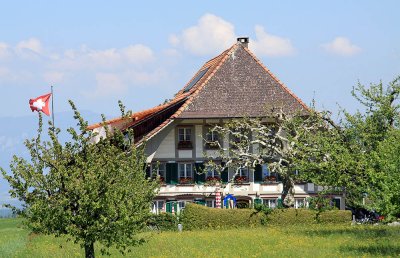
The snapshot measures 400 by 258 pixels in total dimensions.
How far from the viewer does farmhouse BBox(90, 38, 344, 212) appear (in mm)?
58031

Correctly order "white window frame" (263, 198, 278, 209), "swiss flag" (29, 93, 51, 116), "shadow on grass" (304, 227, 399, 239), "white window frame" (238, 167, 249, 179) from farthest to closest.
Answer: "white window frame" (263, 198, 278, 209) < "white window frame" (238, 167, 249, 179) < "swiss flag" (29, 93, 51, 116) < "shadow on grass" (304, 227, 399, 239)

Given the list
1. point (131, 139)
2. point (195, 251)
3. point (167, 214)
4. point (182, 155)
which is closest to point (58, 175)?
point (131, 139)

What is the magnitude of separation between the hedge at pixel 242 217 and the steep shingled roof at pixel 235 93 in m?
10.0

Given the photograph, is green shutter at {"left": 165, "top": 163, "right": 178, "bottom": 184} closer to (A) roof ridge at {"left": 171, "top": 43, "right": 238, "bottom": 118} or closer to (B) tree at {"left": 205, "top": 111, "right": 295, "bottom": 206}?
(B) tree at {"left": 205, "top": 111, "right": 295, "bottom": 206}

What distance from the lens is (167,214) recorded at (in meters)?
49.4

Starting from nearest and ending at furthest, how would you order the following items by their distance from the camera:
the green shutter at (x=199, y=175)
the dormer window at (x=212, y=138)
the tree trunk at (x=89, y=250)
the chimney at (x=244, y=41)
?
the tree trunk at (x=89, y=250) → the green shutter at (x=199, y=175) → the dormer window at (x=212, y=138) → the chimney at (x=244, y=41)

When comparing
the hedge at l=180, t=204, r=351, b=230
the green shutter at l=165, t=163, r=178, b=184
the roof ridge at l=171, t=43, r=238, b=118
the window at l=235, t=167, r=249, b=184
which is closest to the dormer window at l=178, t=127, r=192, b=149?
the green shutter at l=165, t=163, r=178, b=184

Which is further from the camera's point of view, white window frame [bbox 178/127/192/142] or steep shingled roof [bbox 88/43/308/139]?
white window frame [bbox 178/127/192/142]

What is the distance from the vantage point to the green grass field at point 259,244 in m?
30.9

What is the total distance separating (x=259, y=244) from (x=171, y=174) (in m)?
23.5

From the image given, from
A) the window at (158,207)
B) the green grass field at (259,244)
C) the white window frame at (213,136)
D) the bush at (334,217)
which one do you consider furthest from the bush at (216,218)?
the white window frame at (213,136)

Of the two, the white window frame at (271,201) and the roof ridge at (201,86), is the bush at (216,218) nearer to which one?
the roof ridge at (201,86)

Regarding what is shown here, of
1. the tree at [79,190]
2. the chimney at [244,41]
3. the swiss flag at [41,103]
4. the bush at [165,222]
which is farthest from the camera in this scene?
the chimney at [244,41]

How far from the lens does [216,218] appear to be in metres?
48.1
